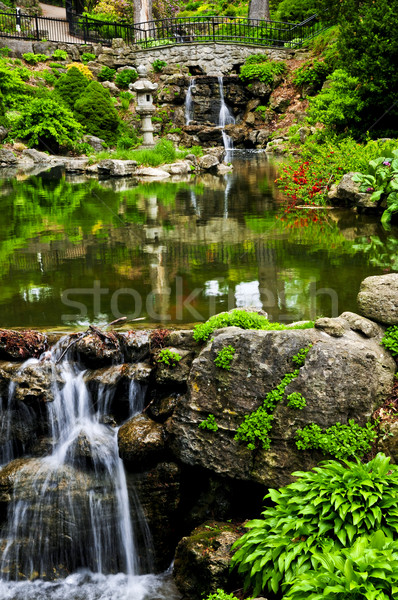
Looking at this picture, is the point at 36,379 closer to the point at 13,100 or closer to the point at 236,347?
the point at 236,347

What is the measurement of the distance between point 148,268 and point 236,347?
4007 mm

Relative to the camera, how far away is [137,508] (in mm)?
5438

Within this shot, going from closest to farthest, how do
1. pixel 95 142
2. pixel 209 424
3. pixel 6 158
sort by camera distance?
1. pixel 209 424
2. pixel 6 158
3. pixel 95 142

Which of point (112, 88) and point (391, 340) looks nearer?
point (391, 340)

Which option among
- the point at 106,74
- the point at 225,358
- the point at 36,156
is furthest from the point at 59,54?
the point at 225,358

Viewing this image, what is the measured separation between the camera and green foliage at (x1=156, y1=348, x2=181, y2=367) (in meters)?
5.67

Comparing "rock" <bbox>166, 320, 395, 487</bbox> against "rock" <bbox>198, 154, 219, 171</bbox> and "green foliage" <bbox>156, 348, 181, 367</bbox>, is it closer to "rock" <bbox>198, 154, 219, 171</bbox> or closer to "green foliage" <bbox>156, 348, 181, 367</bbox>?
"green foliage" <bbox>156, 348, 181, 367</bbox>

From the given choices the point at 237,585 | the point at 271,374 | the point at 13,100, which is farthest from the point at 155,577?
the point at 13,100

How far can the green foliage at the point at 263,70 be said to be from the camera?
34.3 m

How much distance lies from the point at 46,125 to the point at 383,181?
19006mm

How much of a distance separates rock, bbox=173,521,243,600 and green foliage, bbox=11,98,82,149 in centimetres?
2476

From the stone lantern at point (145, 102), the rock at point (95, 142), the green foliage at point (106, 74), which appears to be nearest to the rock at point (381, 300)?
the stone lantern at point (145, 102)

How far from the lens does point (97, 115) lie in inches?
1168

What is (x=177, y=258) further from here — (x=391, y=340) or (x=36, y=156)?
(x=36, y=156)
